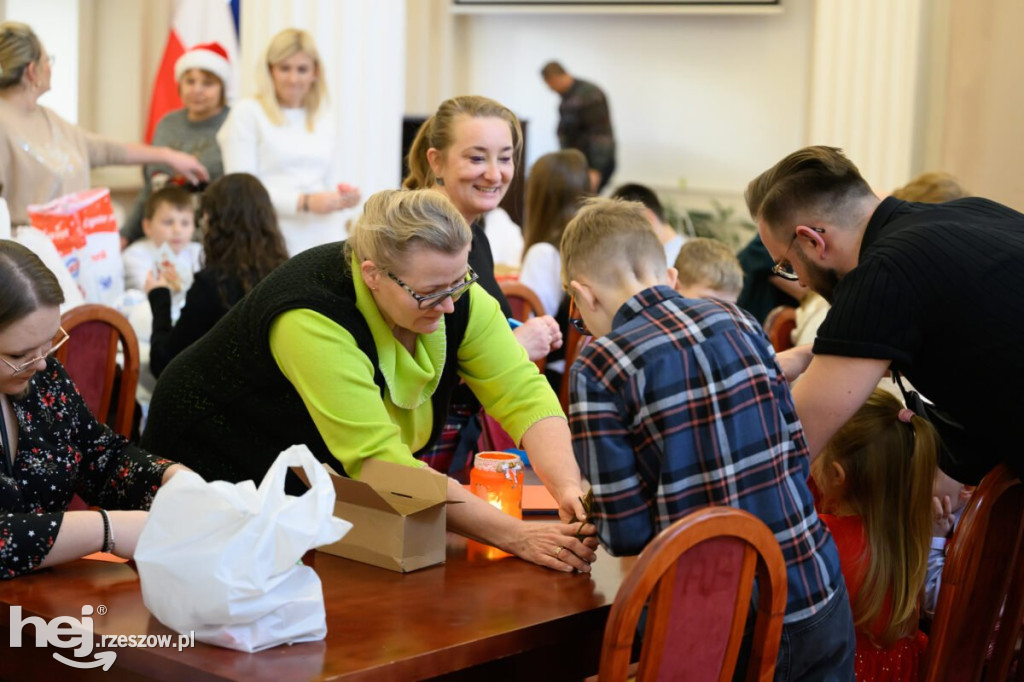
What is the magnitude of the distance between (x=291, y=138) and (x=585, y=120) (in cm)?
354

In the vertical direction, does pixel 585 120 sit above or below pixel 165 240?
above

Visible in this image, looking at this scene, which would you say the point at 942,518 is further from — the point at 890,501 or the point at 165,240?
the point at 165,240

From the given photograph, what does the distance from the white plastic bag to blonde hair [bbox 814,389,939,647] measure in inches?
40.1

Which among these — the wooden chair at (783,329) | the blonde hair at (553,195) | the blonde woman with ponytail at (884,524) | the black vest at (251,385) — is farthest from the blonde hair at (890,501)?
the blonde hair at (553,195)

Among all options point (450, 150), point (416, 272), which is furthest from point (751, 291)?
point (416, 272)

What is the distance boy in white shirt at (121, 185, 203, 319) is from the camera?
4.54 metres

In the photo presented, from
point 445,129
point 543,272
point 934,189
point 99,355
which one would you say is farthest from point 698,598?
point 543,272

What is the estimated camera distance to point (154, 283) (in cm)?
394

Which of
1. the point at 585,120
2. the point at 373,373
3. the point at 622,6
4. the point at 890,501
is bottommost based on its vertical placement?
the point at 890,501

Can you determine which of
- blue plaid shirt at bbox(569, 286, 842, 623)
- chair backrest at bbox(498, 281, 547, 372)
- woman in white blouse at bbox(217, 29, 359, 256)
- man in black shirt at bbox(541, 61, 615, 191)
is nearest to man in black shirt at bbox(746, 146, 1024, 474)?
blue plaid shirt at bbox(569, 286, 842, 623)

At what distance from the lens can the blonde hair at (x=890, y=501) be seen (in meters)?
2.07

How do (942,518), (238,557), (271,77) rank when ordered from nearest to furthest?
(238,557) < (942,518) < (271,77)

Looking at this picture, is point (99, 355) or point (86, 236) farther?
point (86, 236)

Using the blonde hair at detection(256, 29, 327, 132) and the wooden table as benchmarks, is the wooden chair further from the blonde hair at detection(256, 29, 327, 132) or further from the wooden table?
the wooden table
